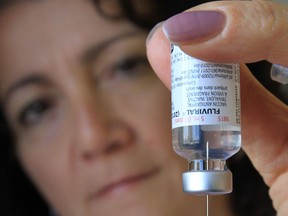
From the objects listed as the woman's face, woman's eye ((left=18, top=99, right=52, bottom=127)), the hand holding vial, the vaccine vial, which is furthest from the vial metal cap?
woman's eye ((left=18, top=99, right=52, bottom=127))

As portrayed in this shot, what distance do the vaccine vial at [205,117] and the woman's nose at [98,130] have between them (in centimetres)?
62

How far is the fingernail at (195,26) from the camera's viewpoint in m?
0.59

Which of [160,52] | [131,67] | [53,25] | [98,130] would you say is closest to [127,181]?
[98,130]

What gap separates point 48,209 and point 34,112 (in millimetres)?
445

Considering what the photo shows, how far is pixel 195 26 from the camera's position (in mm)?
591

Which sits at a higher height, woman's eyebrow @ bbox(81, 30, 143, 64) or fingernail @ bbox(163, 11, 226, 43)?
fingernail @ bbox(163, 11, 226, 43)

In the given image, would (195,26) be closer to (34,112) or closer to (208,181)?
(208,181)

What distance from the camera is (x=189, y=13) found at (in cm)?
60

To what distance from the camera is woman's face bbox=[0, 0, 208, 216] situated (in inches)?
51.3

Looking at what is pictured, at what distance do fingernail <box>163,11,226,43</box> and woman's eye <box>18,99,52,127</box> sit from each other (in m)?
0.91

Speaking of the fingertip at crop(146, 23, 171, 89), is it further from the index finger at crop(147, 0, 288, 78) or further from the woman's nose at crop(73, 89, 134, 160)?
the woman's nose at crop(73, 89, 134, 160)

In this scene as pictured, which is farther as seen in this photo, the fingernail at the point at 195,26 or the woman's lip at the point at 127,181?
the woman's lip at the point at 127,181

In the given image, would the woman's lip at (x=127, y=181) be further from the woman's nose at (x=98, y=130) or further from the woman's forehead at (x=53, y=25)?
the woman's forehead at (x=53, y=25)

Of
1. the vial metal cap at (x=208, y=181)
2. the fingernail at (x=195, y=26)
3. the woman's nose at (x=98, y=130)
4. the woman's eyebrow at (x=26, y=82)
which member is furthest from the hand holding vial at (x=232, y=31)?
the woman's eyebrow at (x=26, y=82)
